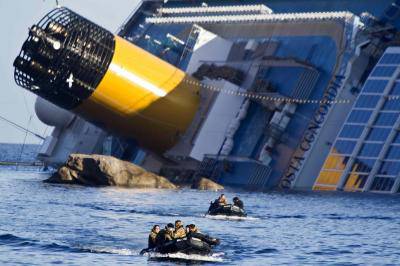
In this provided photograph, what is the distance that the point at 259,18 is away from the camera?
12019cm

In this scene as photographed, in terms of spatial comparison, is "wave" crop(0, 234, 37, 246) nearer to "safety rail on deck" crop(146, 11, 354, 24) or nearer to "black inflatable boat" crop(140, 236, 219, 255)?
"black inflatable boat" crop(140, 236, 219, 255)

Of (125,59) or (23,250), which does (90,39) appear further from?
(23,250)

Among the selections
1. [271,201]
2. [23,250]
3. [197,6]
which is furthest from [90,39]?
[23,250]

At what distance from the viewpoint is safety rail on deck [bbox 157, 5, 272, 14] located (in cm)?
12344

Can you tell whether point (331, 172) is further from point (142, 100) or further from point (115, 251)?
point (115, 251)

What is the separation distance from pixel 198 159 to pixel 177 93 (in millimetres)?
5896

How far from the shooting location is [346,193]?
104 meters

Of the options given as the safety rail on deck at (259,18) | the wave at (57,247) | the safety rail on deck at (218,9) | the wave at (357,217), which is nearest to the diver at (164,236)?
the wave at (57,247)

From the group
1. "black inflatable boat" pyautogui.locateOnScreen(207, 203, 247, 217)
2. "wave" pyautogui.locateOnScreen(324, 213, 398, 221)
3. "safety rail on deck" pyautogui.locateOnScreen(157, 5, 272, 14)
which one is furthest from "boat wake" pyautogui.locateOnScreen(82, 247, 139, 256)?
"safety rail on deck" pyautogui.locateOnScreen(157, 5, 272, 14)

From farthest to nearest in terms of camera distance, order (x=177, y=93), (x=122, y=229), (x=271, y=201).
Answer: (x=177, y=93)
(x=271, y=201)
(x=122, y=229)

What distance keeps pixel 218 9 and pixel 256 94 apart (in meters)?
21.7

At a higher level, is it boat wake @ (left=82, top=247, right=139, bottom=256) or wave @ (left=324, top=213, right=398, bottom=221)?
wave @ (left=324, top=213, right=398, bottom=221)

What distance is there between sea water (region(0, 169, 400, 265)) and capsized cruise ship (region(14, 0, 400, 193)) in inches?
179

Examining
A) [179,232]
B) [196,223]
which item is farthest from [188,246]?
[196,223]
